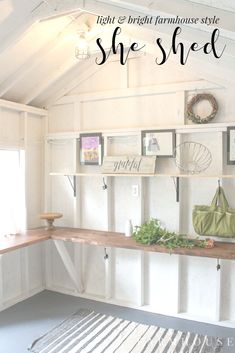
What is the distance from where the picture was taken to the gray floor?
9.30 feet

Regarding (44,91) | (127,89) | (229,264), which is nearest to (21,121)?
(44,91)

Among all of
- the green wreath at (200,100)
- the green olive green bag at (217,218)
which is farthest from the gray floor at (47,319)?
the green wreath at (200,100)

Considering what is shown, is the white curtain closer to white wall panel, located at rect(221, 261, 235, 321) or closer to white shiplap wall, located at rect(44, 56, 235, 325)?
white shiplap wall, located at rect(44, 56, 235, 325)

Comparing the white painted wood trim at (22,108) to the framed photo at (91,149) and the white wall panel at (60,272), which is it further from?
the white wall panel at (60,272)

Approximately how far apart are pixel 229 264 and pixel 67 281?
1.95 meters

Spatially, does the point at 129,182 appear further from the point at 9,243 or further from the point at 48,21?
the point at 48,21

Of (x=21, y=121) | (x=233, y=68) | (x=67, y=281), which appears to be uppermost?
(x=233, y=68)

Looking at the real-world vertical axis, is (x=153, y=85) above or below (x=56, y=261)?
above

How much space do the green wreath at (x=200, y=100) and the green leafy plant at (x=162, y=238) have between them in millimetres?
1137

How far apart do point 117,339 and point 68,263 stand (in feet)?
3.47

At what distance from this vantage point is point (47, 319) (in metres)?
3.20

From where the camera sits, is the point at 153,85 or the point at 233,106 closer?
the point at 233,106

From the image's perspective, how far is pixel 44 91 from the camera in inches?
145

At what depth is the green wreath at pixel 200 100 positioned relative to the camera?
3057 mm
